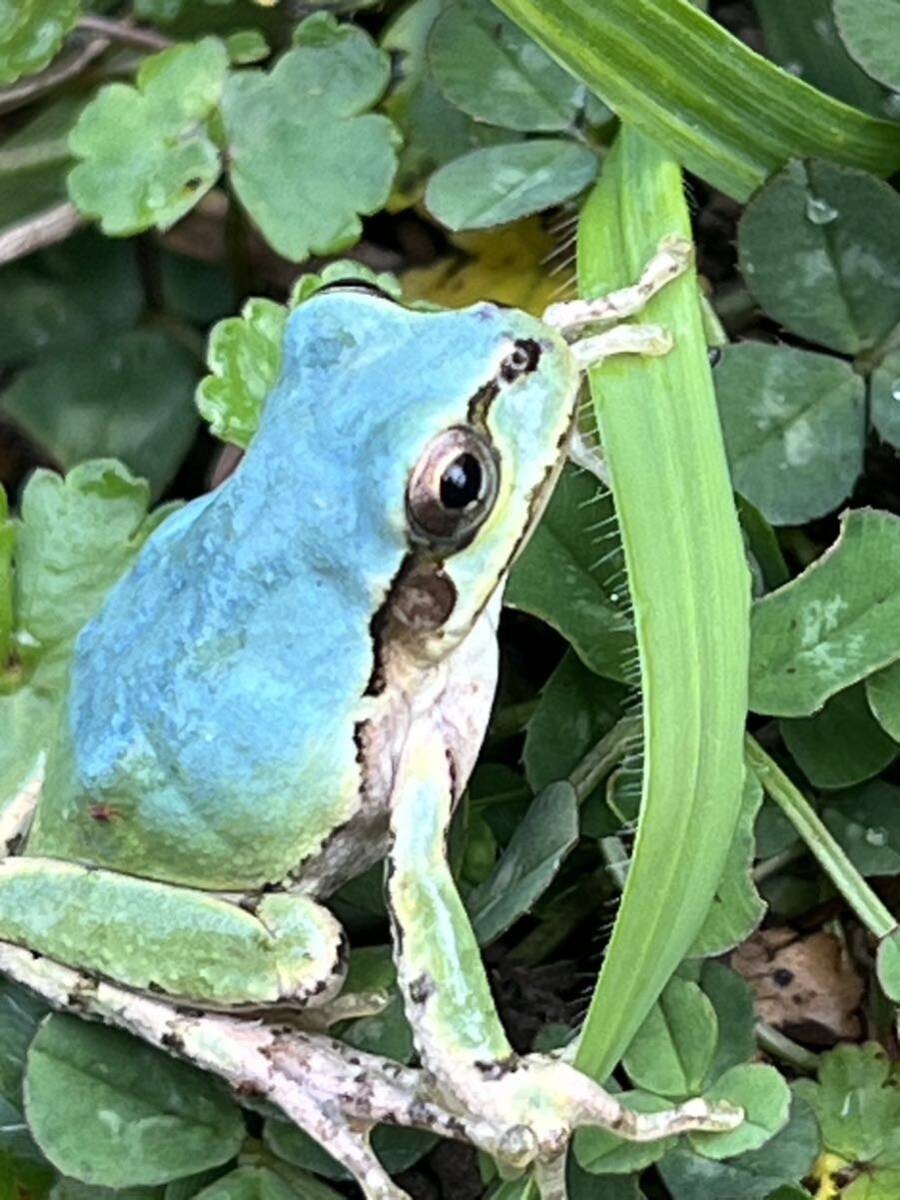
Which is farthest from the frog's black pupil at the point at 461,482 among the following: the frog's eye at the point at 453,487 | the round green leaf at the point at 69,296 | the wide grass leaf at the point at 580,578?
the round green leaf at the point at 69,296

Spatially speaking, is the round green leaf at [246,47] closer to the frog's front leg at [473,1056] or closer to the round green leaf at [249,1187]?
the frog's front leg at [473,1056]

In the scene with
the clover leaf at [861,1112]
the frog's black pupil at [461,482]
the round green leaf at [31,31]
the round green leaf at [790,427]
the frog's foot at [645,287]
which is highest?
the round green leaf at [31,31]

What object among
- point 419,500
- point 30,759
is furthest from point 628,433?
point 30,759

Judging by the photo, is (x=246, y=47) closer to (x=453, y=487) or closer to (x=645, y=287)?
(x=645, y=287)

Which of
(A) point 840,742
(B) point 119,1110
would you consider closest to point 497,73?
(A) point 840,742

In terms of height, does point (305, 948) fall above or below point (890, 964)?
above

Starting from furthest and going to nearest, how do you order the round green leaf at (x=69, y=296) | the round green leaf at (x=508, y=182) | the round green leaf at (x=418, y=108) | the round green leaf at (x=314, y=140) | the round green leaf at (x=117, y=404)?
the round green leaf at (x=69, y=296), the round green leaf at (x=117, y=404), the round green leaf at (x=418, y=108), the round green leaf at (x=314, y=140), the round green leaf at (x=508, y=182)

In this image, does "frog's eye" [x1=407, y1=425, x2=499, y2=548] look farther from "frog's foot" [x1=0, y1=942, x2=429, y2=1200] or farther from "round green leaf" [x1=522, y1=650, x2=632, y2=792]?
"frog's foot" [x1=0, y1=942, x2=429, y2=1200]

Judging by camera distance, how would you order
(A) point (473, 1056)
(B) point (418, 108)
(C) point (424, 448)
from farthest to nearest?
(B) point (418, 108) < (A) point (473, 1056) < (C) point (424, 448)
